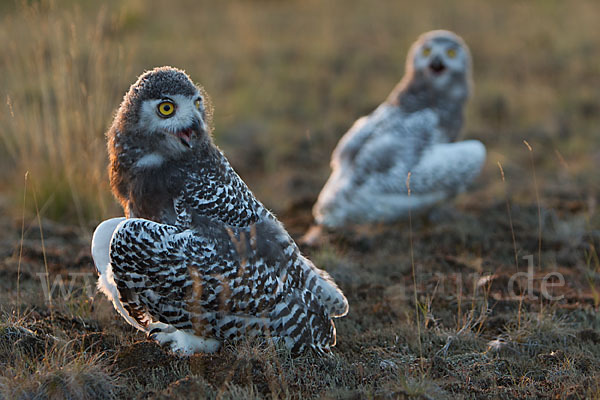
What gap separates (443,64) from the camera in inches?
311

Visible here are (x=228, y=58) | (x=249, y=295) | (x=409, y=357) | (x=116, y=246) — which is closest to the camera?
(x=116, y=246)

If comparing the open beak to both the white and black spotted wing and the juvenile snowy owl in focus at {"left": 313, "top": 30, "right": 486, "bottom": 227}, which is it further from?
the juvenile snowy owl in focus at {"left": 313, "top": 30, "right": 486, "bottom": 227}

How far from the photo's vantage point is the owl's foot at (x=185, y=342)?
13.6 feet

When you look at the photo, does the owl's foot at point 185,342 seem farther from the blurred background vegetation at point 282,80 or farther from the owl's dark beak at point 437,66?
the owl's dark beak at point 437,66

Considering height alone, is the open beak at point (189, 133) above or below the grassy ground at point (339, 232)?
above

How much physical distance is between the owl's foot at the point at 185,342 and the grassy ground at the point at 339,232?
0.12m

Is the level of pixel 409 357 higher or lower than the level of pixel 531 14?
lower

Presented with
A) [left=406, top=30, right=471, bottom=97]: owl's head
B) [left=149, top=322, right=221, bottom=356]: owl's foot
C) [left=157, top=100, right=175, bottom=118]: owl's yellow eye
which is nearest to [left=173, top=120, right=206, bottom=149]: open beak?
[left=157, top=100, right=175, bottom=118]: owl's yellow eye

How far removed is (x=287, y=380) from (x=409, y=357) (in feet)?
2.86

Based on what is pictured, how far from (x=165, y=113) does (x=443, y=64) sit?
15.5 ft

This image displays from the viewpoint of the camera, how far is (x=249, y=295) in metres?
3.97

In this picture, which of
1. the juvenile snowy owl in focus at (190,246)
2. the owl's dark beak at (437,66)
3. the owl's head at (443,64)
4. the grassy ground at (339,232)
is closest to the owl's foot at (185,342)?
the juvenile snowy owl in focus at (190,246)

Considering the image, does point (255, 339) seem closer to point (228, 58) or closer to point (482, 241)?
point (482, 241)

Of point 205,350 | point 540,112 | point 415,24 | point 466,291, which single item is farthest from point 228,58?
point 205,350
